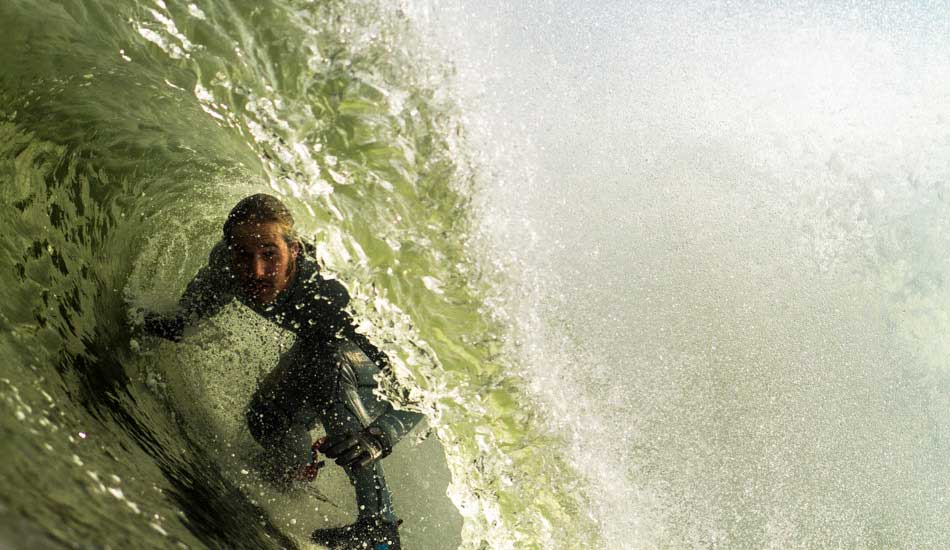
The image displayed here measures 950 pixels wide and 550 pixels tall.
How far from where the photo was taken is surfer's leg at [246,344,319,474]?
1416 millimetres

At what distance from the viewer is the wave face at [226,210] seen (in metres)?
1.23

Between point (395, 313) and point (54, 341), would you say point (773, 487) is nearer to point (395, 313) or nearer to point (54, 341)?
point (395, 313)

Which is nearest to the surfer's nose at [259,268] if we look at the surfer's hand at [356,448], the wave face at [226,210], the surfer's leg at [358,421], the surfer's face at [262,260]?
the surfer's face at [262,260]

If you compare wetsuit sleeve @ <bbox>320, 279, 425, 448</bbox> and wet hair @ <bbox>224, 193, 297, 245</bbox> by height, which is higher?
wet hair @ <bbox>224, 193, 297, 245</bbox>

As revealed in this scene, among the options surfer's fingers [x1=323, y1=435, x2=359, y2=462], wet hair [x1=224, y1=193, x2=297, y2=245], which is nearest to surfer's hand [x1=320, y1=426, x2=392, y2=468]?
surfer's fingers [x1=323, y1=435, x2=359, y2=462]

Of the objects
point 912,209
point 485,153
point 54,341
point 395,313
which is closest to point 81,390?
point 54,341

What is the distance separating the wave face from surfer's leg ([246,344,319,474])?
53 millimetres

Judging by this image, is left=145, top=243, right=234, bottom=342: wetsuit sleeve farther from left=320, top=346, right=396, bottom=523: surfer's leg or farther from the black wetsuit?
left=320, top=346, right=396, bottom=523: surfer's leg

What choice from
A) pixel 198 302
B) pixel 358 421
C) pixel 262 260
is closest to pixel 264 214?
pixel 262 260

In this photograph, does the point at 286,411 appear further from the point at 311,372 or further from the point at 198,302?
the point at 198,302

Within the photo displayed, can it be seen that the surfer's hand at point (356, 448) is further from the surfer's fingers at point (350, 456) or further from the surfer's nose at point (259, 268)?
the surfer's nose at point (259, 268)

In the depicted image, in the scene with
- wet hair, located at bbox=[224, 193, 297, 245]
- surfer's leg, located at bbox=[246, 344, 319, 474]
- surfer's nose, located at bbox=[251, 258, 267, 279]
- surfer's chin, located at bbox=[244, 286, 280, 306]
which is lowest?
surfer's leg, located at bbox=[246, 344, 319, 474]

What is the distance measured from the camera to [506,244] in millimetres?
1373

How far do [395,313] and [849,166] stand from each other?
4.15 ft
